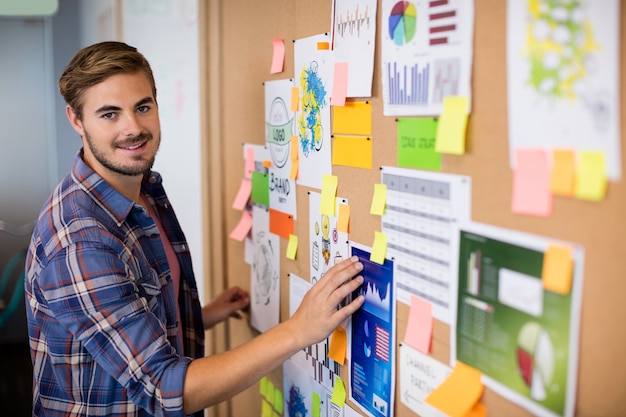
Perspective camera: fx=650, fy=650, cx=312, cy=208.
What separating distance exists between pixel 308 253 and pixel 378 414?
0.45 metres

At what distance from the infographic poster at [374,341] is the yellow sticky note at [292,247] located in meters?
0.33

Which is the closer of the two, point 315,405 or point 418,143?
point 418,143

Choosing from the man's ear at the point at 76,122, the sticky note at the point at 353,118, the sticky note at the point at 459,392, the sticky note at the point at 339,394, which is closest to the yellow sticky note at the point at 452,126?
the sticky note at the point at 353,118

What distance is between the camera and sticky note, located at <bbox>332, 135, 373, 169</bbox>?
1339 mm

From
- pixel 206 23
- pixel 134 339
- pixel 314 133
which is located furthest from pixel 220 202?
pixel 134 339

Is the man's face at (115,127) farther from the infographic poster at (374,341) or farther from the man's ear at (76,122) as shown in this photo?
the infographic poster at (374,341)

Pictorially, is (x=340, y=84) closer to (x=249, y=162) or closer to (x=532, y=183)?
(x=532, y=183)

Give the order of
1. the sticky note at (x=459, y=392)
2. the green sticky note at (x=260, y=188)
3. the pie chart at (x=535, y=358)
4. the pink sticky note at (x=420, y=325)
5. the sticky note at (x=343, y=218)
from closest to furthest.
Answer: the pie chart at (x=535, y=358), the sticky note at (x=459, y=392), the pink sticky note at (x=420, y=325), the sticky note at (x=343, y=218), the green sticky note at (x=260, y=188)

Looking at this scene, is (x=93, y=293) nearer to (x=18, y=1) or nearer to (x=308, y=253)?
(x=308, y=253)

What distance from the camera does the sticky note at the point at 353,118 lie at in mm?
1327

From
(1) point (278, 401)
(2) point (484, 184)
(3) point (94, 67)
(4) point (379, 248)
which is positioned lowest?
(1) point (278, 401)

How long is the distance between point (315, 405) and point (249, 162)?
770 millimetres

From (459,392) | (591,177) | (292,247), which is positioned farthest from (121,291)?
(591,177)

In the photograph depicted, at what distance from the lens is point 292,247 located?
68.2 inches
